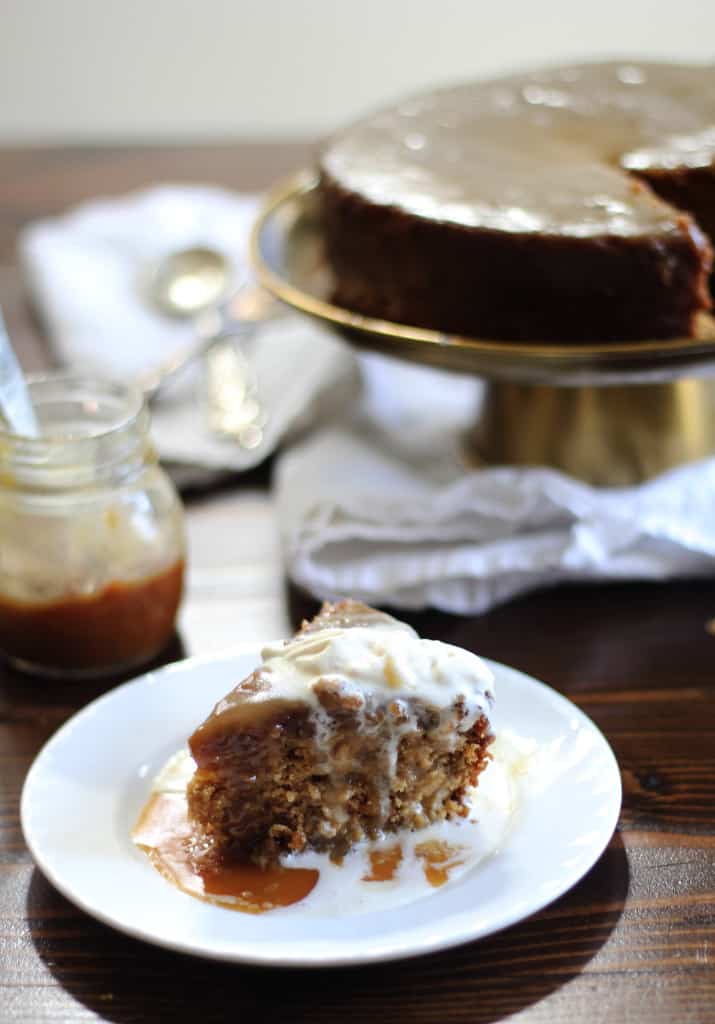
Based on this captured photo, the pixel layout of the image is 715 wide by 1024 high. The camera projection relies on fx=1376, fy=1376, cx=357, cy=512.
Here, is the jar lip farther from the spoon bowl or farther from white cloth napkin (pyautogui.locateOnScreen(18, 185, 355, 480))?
the spoon bowl

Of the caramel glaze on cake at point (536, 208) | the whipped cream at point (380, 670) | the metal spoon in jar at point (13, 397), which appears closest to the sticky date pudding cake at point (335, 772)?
the whipped cream at point (380, 670)

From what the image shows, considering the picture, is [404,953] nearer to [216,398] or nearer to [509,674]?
[509,674]

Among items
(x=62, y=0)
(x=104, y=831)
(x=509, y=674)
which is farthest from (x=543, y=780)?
(x=62, y=0)

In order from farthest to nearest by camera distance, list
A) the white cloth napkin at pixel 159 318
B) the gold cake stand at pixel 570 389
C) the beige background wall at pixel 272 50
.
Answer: the beige background wall at pixel 272 50, the white cloth napkin at pixel 159 318, the gold cake stand at pixel 570 389

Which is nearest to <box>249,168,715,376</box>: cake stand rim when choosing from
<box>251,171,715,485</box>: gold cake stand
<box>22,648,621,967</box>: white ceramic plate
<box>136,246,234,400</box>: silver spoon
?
<box>251,171,715,485</box>: gold cake stand

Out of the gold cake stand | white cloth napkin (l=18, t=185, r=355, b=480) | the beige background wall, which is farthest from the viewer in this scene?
the beige background wall

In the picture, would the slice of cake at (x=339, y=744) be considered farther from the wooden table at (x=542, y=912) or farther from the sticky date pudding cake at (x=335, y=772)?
the wooden table at (x=542, y=912)
